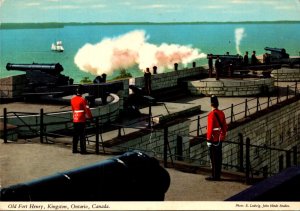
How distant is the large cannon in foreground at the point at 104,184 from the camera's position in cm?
580

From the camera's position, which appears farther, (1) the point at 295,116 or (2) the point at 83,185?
(1) the point at 295,116

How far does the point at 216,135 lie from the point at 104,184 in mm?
3131

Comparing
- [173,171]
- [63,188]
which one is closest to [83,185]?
[63,188]

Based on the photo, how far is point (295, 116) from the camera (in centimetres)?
2412

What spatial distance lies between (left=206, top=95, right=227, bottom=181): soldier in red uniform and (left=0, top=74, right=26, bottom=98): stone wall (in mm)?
9901

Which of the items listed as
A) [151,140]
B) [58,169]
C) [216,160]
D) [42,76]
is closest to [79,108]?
[58,169]

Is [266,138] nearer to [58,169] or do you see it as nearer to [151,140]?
[151,140]

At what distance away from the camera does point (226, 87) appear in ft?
84.0

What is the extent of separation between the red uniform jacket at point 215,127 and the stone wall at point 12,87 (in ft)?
32.5

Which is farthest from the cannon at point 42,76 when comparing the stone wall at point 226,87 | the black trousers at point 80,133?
the stone wall at point 226,87

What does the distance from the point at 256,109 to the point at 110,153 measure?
38.8 feet

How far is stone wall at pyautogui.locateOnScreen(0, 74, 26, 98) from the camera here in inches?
682

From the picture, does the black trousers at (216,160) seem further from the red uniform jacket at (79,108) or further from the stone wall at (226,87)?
the stone wall at (226,87)

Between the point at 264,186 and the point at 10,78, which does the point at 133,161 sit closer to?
the point at 264,186
